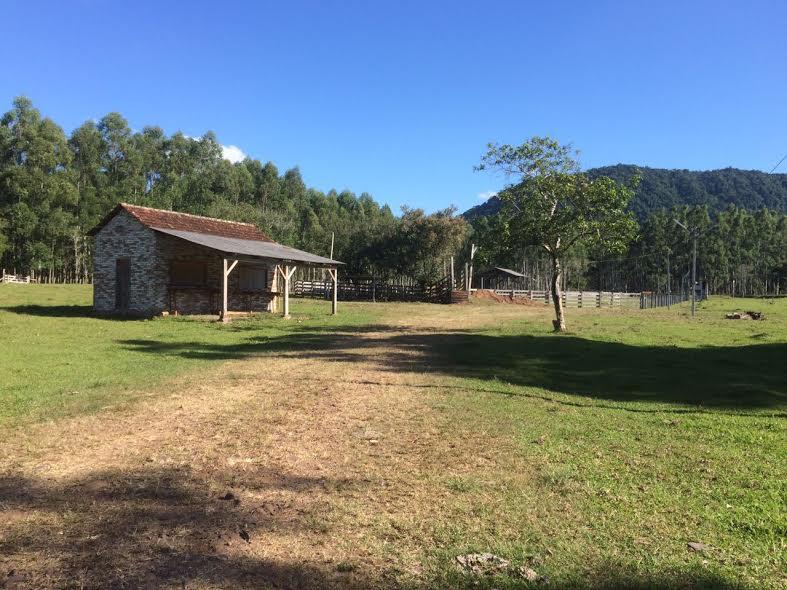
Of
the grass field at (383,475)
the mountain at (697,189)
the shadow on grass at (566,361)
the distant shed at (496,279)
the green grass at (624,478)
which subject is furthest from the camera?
the mountain at (697,189)

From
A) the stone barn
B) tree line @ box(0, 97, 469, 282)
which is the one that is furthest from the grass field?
tree line @ box(0, 97, 469, 282)

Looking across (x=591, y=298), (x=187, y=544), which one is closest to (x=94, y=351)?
(x=187, y=544)

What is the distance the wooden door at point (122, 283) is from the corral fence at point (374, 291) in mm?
25365

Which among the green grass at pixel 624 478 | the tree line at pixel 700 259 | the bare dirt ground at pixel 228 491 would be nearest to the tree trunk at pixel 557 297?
the green grass at pixel 624 478

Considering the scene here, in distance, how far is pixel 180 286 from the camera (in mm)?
25375

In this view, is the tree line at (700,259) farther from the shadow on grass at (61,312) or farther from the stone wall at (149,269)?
the shadow on grass at (61,312)

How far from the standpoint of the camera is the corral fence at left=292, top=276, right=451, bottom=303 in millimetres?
49938

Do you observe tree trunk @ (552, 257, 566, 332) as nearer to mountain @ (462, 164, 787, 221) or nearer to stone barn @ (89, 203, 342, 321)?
stone barn @ (89, 203, 342, 321)

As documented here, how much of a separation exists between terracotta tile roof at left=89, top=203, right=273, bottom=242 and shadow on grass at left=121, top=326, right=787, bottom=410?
11.1m

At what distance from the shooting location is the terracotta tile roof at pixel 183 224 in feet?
84.8

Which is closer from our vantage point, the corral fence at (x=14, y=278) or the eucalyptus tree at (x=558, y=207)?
the eucalyptus tree at (x=558, y=207)

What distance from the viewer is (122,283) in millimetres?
25922

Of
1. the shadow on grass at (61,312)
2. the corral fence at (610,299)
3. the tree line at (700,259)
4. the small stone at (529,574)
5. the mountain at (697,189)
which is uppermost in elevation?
the mountain at (697,189)

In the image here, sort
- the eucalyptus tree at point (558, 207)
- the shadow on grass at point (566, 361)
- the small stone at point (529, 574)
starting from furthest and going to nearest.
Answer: the eucalyptus tree at point (558, 207)
the shadow on grass at point (566, 361)
the small stone at point (529, 574)
